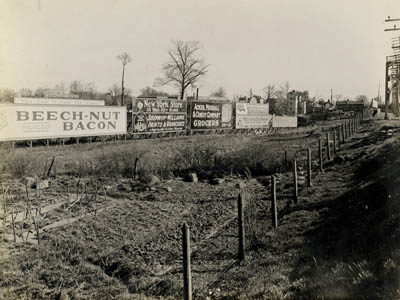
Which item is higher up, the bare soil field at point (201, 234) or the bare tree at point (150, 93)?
the bare tree at point (150, 93)

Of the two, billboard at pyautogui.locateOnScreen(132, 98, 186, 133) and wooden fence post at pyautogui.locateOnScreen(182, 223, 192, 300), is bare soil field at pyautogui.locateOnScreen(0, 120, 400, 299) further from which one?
billboard at pyautogui.locateOnScreen(132, 98, 186, 133)

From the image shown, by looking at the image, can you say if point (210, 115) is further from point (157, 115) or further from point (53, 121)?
point (53, 121)

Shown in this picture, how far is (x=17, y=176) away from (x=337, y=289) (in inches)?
524

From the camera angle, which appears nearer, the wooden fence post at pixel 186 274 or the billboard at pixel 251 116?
the wooden fence post at pixel 186 274

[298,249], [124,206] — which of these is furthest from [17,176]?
[298,249]

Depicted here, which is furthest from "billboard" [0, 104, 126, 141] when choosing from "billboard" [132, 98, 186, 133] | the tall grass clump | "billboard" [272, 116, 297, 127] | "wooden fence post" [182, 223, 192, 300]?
"billboard" [272, 116, 297, 127]

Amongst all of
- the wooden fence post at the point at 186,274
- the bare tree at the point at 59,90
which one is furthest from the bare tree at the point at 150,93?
the wooden fence post at the point at 186,274

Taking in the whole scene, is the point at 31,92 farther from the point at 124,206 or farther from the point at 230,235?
the point at 230,235

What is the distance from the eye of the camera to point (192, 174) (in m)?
15.9

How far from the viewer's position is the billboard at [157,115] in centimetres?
2714

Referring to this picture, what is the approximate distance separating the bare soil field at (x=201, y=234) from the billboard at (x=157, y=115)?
11.0 metres

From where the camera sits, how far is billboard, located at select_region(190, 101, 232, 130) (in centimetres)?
3275

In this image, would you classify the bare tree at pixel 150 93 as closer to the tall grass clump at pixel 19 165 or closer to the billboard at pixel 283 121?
the billboard at pixel 283 121

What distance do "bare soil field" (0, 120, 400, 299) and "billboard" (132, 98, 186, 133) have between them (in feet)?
36.2
